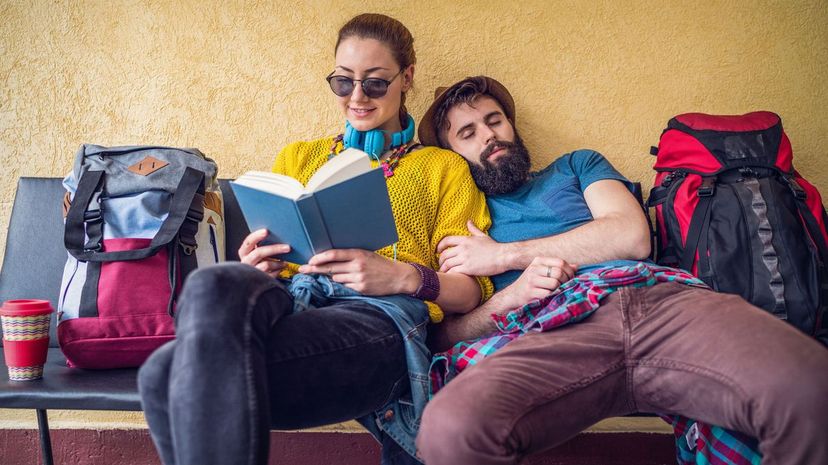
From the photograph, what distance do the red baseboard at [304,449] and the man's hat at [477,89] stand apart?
1.10 m

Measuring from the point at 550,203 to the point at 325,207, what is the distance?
0.91 metres

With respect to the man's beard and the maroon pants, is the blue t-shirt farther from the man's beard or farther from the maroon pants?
the maroon pants

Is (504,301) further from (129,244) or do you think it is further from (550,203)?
(129,244)

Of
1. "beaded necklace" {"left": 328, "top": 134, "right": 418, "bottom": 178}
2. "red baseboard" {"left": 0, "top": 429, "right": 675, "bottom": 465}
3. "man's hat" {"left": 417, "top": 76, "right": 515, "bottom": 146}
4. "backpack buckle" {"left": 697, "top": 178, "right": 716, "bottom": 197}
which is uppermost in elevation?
"man's hat" {"left": 417, "top": 76, "right": 515, "bottom": 146}

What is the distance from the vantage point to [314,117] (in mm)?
2398

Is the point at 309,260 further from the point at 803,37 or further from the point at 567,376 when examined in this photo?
the point at 803,37

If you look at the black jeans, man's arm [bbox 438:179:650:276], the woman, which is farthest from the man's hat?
the black jeans

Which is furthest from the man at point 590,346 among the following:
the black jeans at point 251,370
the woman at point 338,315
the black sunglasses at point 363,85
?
the black sunglasses at point 363,85

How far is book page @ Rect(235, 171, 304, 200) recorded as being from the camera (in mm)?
1387

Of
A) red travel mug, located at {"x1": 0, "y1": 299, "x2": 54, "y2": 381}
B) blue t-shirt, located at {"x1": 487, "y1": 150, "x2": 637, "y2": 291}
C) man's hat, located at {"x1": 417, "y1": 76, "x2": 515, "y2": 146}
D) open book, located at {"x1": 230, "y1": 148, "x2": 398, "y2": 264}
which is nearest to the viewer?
open book, located at {"x1": 230, "y1": 148, "x2": 398, "y2": 264}

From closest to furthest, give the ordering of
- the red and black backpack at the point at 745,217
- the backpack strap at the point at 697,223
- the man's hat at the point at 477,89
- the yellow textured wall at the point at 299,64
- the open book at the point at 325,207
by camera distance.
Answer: the open book at the point at 325,207, the red and black backpack at the point at 745,217, the backpack strap at the point at 697,223, the man's hat at the point at 477,89, the yellow textured wall at the point at 299,64

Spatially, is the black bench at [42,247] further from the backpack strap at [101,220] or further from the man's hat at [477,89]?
the man's hat at [477,89]

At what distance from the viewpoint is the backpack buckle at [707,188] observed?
1.91 m

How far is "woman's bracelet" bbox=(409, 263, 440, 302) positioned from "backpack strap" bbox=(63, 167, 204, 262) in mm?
697
